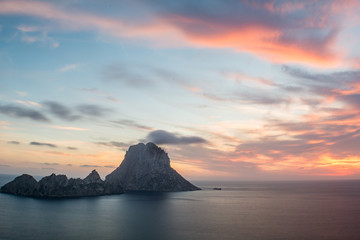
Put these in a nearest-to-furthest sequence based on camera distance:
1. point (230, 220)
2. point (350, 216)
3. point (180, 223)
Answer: point (180, 223), point (230, 220), point (350, 216)

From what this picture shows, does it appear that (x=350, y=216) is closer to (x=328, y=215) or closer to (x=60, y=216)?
(x=328, y=215)

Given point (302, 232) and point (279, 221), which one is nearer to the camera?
point (302, 232)

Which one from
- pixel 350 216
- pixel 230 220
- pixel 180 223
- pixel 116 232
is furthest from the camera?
pixel 350 216

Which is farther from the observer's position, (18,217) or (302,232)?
(18,217)

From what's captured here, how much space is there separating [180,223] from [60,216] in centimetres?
5366

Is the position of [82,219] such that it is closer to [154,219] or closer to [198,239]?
[154,219]

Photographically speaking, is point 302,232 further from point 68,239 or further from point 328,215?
point 68,239

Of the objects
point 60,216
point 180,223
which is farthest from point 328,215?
point 60,216

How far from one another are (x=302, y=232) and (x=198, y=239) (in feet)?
124

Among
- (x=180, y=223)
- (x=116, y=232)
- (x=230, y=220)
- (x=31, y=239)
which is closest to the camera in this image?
(x=31, y=239)

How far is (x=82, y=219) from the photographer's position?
117 m

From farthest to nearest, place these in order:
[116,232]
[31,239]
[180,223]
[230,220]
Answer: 1. [230,220]
2. [180,223]
3. [116,232]
4. [31,239]

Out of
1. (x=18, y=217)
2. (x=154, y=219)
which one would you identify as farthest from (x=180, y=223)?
(x=18, y=217)

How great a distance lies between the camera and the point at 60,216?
122 m
